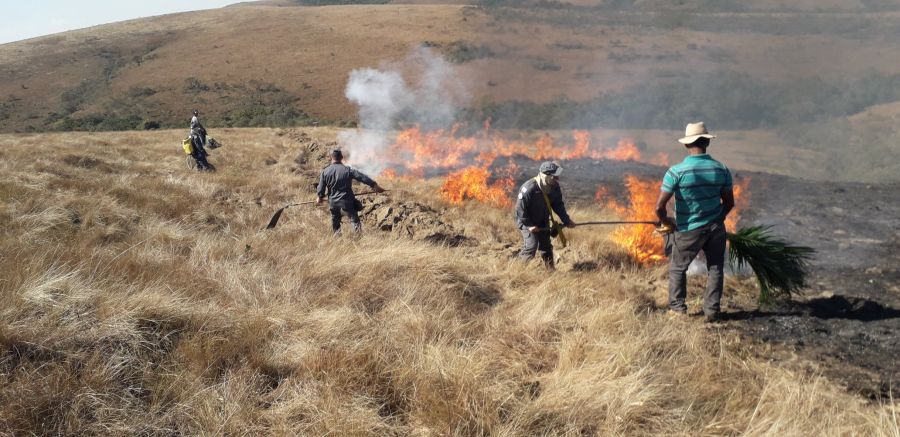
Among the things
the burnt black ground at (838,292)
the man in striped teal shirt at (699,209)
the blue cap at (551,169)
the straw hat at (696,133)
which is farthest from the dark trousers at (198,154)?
the straw hat at (696,133)

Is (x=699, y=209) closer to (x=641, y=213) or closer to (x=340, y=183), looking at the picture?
(x=641, y=213)

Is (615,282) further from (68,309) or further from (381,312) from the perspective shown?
(68,309)

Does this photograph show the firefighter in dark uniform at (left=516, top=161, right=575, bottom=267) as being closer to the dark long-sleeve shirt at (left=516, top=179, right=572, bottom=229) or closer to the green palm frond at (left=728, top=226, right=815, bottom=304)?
the dark long-sleeve shirt at (left=516, top=179, right=572, bottom=229)

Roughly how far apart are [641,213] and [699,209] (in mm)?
3866

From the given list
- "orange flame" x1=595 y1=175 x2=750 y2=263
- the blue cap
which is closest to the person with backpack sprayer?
"orange flame" x1=595 y1=175 x2=750 y2=263

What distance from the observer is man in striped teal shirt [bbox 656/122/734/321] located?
176 inches

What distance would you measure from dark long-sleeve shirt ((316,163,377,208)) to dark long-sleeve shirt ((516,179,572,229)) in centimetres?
242

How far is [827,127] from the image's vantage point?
21.7m

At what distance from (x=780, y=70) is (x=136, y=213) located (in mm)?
36810

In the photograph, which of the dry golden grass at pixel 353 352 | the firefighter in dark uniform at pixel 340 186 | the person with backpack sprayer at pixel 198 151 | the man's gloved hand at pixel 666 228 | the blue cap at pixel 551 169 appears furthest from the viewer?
the person with backpack sprayer at pixel 198 151

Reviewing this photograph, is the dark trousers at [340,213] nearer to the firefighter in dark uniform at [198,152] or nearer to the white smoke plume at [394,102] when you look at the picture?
the white smoke plume at [394,102]

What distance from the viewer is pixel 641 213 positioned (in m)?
8.30

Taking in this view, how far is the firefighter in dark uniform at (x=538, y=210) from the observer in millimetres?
5781

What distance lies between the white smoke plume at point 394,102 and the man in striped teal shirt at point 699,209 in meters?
9.95
